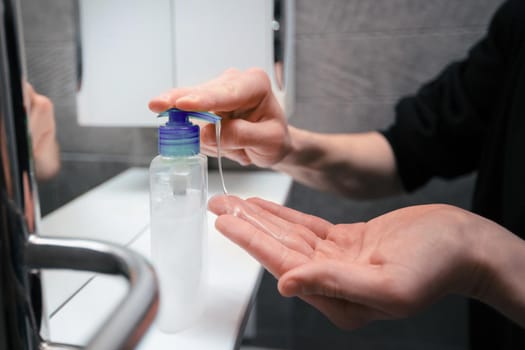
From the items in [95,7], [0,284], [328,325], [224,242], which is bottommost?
[328,325]

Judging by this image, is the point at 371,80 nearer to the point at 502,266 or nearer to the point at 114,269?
the point at 502,266

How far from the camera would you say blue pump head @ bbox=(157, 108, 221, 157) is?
0.43 m

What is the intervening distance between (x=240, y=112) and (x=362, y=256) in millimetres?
222

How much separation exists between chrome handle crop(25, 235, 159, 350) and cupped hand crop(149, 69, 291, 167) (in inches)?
7.4

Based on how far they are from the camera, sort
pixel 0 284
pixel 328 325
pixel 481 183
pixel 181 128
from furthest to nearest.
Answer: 1. pixel 328 325
2. pixel 481 183
3. pixel 181 128
4. pixel 0 284

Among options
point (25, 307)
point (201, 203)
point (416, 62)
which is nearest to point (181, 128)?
point (201, 203)

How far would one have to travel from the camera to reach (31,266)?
0.29 metres

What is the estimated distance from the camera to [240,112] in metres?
0.55

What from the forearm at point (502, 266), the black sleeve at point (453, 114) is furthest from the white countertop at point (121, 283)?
the black sleeve at point (453, 114)

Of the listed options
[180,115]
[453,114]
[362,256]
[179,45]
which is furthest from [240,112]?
[453,114]

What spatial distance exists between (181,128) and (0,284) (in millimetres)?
200

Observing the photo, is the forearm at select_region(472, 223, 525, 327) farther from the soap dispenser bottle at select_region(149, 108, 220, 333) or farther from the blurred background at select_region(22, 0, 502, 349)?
the blurred background at select_region(22, 0, 502, 349)

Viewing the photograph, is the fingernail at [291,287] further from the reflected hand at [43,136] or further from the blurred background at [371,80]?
the blurred background at [371,80]

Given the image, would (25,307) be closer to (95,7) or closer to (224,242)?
(224,242)
